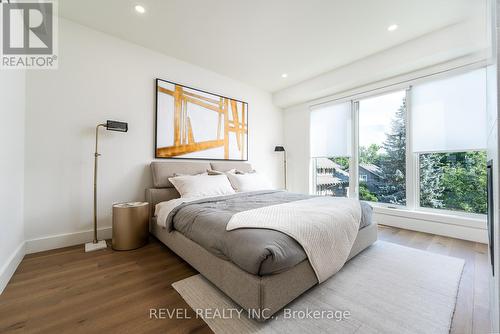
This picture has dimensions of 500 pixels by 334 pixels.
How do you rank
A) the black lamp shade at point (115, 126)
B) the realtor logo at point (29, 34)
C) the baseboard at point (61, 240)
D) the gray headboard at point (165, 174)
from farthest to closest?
the gray headboard at point (165, 174) → the black lamp shade at point (115, 126) → the baseboard at point (61, 240) → the realtor logo at point (29, 34)

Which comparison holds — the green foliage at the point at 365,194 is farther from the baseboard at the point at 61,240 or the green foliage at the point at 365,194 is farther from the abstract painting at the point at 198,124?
the baseboard at the point at 61,240

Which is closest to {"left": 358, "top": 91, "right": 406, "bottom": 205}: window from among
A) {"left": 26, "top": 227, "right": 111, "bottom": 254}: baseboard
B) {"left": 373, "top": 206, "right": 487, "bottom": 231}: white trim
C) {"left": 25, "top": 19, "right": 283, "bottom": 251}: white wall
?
{"left": 373, "top": 206, "right": 487, "bottom": 231}: white trim

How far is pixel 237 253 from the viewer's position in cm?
128

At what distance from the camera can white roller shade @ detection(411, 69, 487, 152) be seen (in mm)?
2641

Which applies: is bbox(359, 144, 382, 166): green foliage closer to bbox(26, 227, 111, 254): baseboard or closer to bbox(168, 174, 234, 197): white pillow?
bbox(168, 174, 234, 197): white pillow

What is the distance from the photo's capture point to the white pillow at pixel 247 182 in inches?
127

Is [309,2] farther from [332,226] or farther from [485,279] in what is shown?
[485,279]

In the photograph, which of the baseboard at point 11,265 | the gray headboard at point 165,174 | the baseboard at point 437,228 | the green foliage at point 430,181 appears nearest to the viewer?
the baseboard at point 11,265

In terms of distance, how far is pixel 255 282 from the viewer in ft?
3.92

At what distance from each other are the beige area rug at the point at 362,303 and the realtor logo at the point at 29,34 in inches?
107

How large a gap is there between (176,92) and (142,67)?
1.86 ft

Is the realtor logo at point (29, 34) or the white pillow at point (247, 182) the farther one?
the white pillow at point (247, 182)

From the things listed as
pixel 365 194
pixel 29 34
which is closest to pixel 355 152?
pixel 365 194

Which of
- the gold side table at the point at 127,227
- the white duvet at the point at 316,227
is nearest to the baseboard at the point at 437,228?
the white duvet at the point at 316,227
